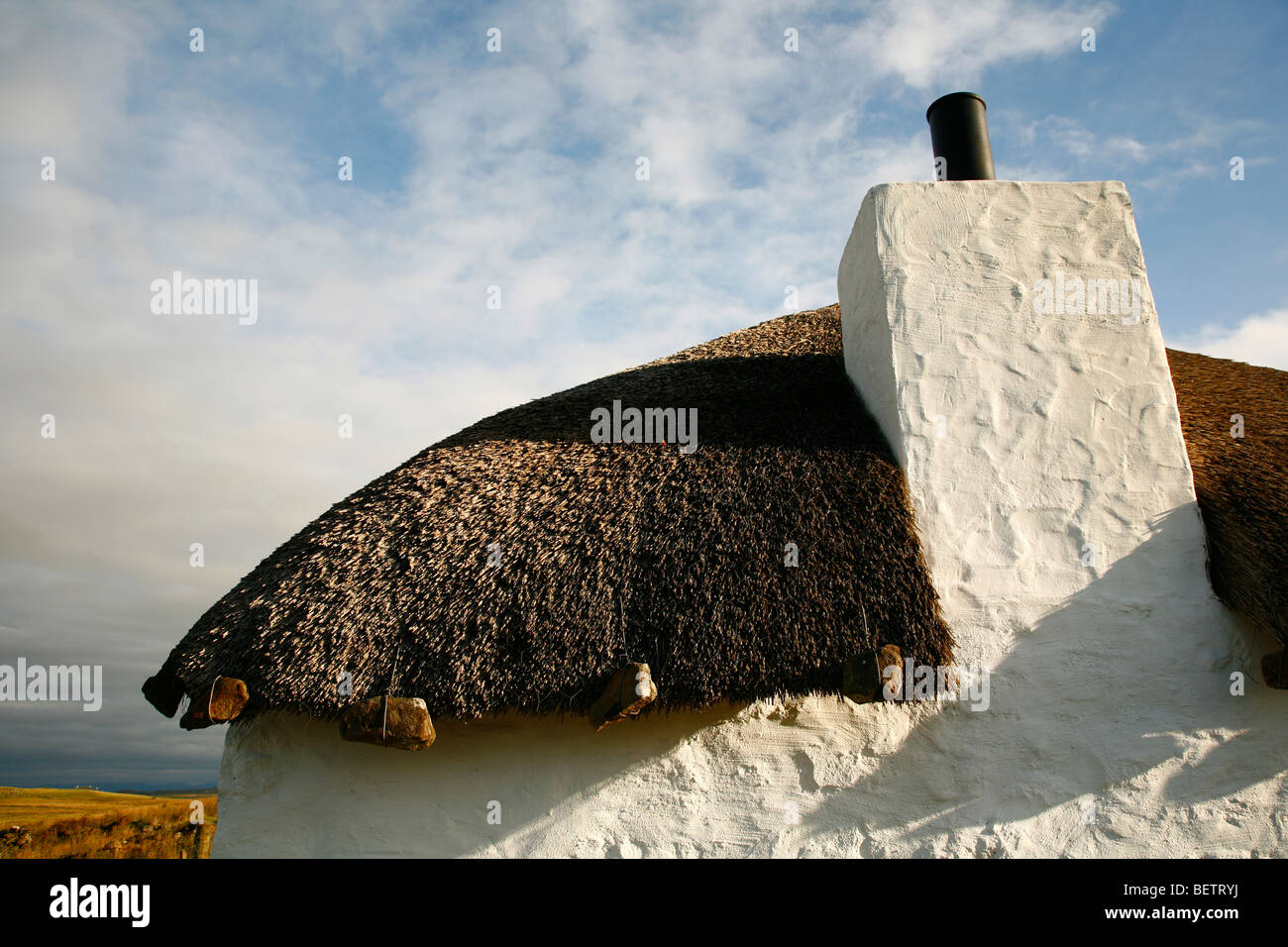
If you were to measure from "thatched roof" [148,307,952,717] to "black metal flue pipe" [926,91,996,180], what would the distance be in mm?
2458

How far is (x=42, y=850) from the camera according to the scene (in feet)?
30.3

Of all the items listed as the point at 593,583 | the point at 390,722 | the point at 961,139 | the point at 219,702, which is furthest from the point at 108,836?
the point at 961,139

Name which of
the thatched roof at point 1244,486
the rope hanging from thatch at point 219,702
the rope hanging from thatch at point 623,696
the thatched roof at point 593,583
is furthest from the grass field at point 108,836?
the thatched roof at point 1244,486

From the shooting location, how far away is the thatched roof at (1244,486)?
3779mm

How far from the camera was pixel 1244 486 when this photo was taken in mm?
4254

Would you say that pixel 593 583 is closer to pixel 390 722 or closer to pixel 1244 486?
pixel 390 722

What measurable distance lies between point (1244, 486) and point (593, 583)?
12.6 feet

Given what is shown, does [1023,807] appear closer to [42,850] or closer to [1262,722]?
[1262,722]

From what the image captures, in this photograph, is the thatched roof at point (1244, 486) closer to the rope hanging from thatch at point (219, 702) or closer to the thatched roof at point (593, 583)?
the thatched roof at point (593, 583)

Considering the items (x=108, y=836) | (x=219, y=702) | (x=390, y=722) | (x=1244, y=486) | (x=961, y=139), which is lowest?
(x=108, y=836)
